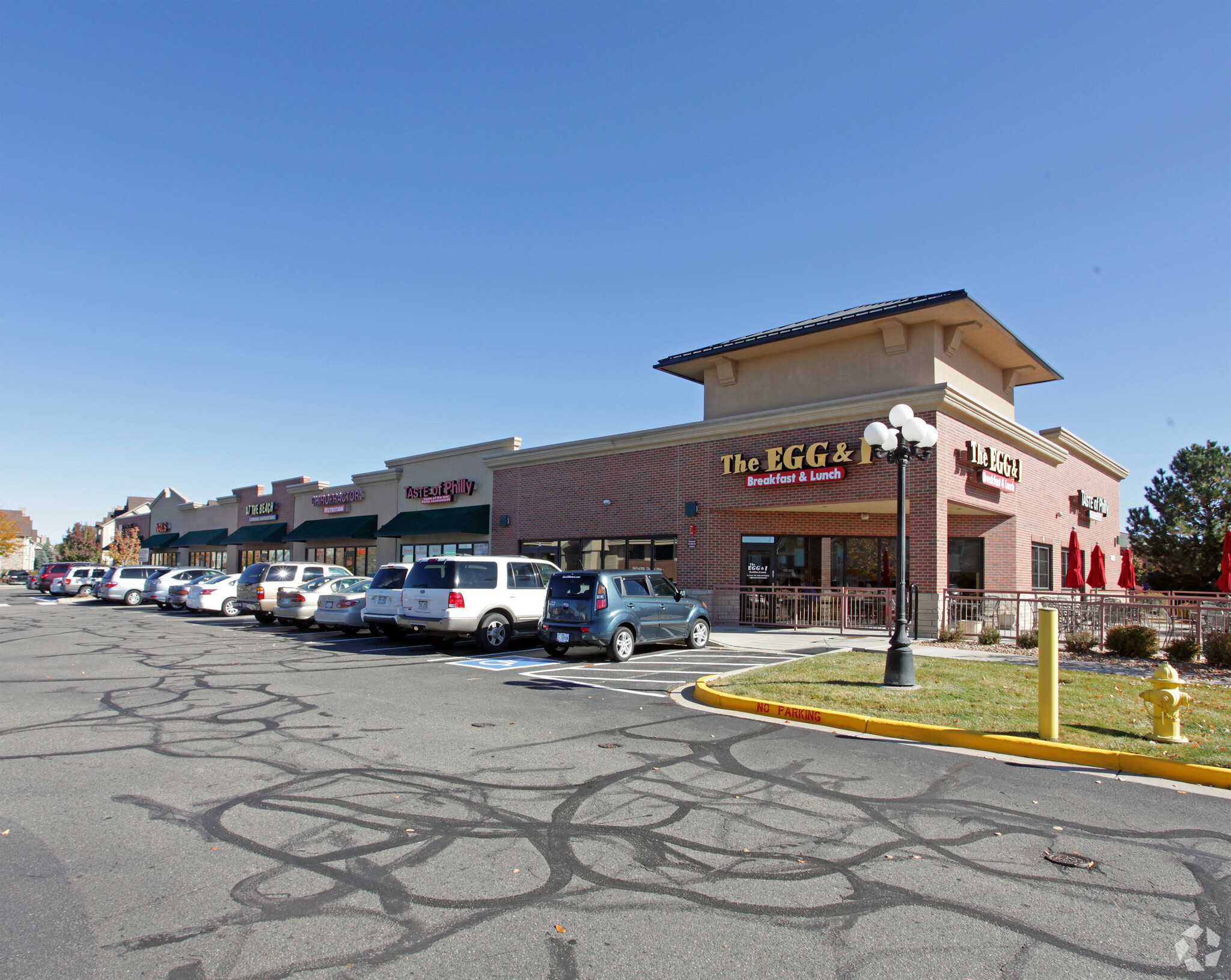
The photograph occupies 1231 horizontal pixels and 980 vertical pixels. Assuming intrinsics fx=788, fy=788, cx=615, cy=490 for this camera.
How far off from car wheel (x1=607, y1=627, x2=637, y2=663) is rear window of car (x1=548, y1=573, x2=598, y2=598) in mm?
920

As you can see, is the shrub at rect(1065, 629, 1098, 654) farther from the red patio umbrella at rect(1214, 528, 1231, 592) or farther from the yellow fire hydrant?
the yellow fire hydrant

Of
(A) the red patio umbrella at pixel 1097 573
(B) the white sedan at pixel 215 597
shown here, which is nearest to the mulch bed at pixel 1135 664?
(A) the red patio umbrella at pixel 1097 573

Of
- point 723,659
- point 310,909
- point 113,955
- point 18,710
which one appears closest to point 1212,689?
point 723,659

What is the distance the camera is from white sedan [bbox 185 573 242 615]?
89.3ft

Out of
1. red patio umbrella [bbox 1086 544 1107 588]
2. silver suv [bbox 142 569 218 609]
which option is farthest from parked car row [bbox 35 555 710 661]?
silver suv [bbox 142 569 218 609]

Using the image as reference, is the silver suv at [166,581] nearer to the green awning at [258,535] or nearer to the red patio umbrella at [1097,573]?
the green awning at [258,535]

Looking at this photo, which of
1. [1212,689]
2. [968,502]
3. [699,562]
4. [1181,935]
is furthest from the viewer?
[699,562]

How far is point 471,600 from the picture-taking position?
1560 cm

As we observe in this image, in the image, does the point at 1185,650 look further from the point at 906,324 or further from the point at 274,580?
the point at 274,580

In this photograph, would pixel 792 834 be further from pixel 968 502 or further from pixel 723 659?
pixel 968 502

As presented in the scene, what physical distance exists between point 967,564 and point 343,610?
18422 mm

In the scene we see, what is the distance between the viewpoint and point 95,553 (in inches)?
3398

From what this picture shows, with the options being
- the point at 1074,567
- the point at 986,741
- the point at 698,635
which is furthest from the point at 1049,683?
the point at 1074,567

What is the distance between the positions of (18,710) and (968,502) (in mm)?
19574
